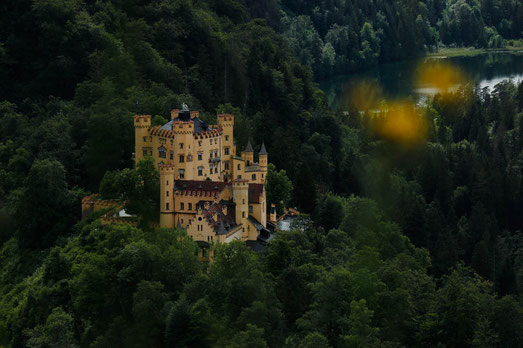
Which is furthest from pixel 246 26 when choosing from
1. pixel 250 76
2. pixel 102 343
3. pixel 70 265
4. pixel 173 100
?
pixel 102 343

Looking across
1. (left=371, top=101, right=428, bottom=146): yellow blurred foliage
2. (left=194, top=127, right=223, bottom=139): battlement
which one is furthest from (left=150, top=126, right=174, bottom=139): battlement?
(left=371, top=101, right=428, bottom=146): yellow blurred foliage

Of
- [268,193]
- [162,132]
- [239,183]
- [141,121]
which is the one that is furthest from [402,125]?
[239,183]

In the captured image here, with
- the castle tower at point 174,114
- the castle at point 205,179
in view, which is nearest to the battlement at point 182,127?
the castle at point 205,179

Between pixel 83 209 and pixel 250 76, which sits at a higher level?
pixel 250 76

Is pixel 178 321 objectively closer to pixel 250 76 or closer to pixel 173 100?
pixel 173 100

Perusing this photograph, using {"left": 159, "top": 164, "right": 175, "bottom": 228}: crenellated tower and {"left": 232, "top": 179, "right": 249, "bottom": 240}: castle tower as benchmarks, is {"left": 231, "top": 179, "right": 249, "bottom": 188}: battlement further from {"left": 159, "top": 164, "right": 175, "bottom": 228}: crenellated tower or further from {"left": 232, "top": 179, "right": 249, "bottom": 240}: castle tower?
{"left": 159, "top": 164, "right": 175, "bottom": 228}: crenellated tower

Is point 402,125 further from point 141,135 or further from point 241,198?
point 241,198
